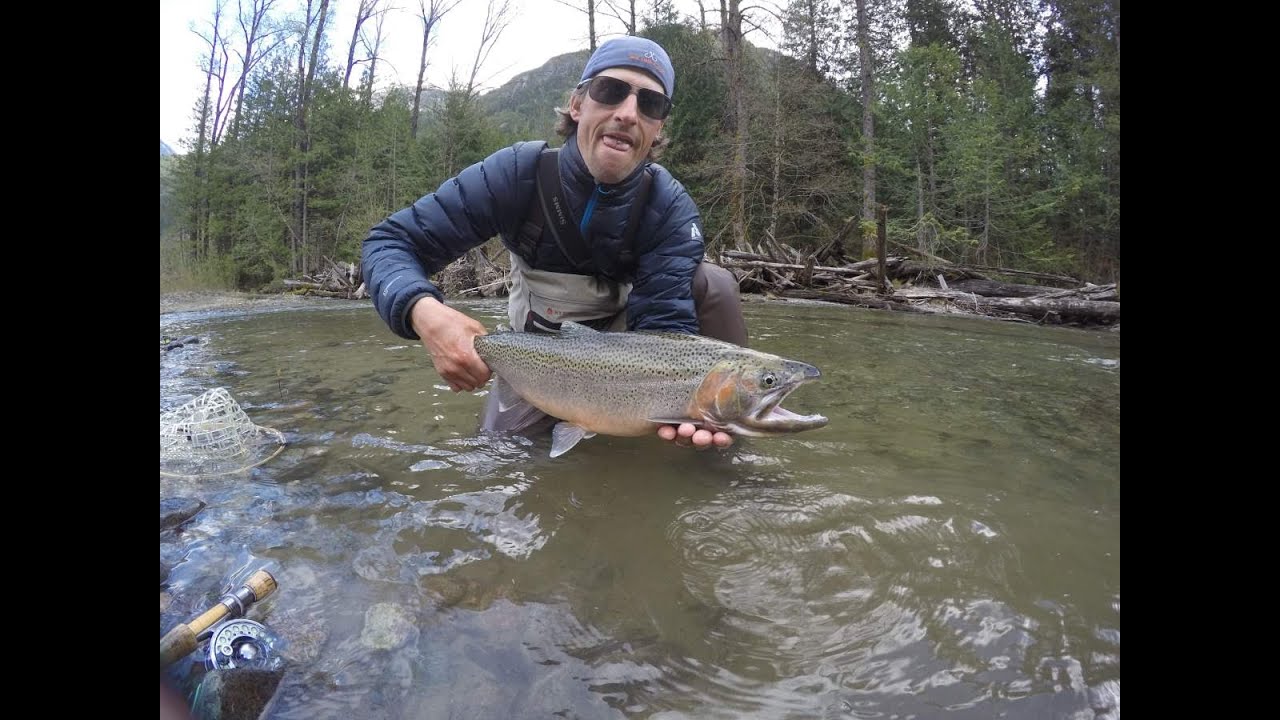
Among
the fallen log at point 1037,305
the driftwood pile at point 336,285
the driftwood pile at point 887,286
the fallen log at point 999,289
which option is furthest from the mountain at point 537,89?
the fallen log at point 1037,305

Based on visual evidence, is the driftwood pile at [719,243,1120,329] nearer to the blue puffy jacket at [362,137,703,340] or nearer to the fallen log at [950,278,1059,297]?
the fallen log at [950,278,1059,297]

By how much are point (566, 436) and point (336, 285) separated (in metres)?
17.6

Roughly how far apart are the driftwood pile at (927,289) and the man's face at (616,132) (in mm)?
10809

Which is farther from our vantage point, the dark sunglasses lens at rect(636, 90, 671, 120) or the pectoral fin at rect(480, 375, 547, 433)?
the pectoral fin at rect(480, 375, 547, 433)

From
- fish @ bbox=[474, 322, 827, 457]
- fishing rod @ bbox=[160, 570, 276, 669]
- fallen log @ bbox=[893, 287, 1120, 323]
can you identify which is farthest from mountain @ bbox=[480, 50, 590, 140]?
fishing rod @ bbox=[160, 570, 276, 669]

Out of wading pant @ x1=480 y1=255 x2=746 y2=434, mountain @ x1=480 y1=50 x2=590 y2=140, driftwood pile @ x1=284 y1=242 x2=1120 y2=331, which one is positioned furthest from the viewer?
mountain @ x1=480 y1=50 x2=590 y2=140

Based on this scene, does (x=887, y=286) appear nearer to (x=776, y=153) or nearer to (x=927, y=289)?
(x=927, y=289)

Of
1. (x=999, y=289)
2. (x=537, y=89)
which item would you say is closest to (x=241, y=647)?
(x=999, y=289)

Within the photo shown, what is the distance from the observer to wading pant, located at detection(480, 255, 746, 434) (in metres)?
3.80
